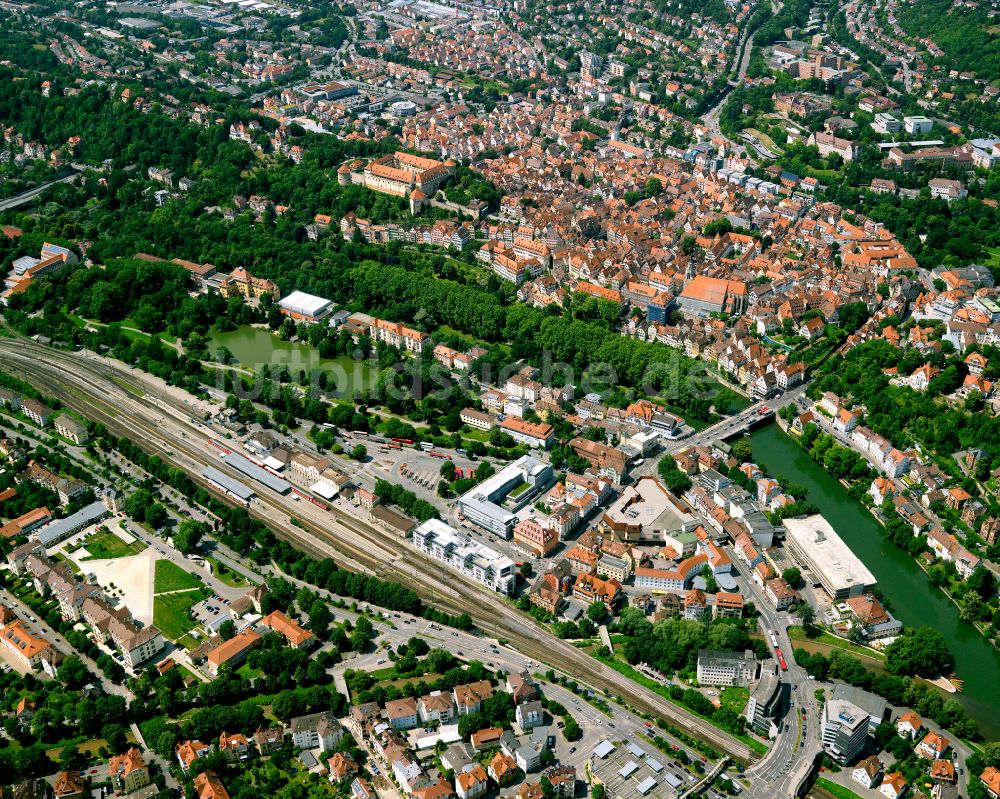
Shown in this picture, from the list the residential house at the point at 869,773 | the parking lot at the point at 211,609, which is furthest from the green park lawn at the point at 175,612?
the residential house at the point at 869,773

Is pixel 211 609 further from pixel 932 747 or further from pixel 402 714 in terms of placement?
pixel 932 747

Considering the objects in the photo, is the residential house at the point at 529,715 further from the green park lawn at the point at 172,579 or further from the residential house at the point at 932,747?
the green park lawn at the point at 172,579

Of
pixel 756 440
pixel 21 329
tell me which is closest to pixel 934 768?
pixel 756 440

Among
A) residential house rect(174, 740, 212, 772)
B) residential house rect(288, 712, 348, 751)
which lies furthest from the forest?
residential house rect(174, 740, 212, 772)

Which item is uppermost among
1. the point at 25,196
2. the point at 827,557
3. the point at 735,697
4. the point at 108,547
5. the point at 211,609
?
the point at 827,557

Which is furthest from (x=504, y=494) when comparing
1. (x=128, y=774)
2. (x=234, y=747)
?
(x=128, y=774)

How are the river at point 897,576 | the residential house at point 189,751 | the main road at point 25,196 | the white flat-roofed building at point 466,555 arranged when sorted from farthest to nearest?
the main road at point 25,196 → the white flat-roofed building at point 466,555 → the river at point 897,576 → the residential house at point 189,751

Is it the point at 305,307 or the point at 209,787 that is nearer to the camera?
the point at 209,787
